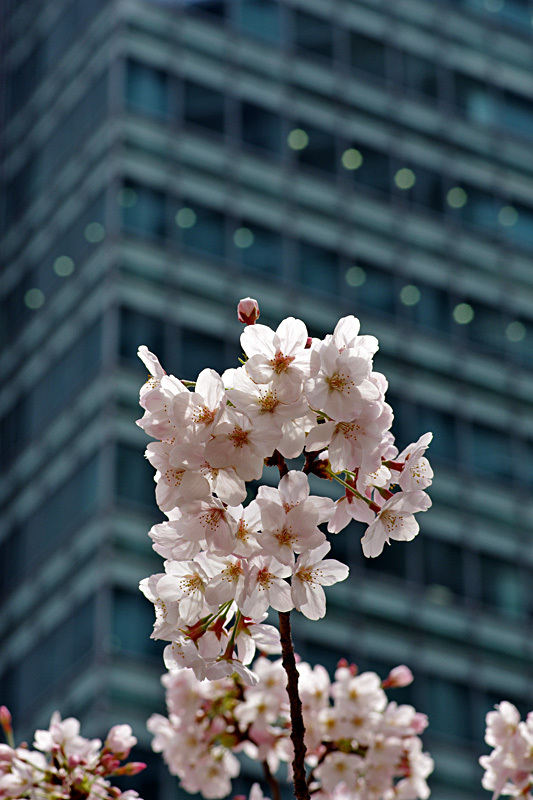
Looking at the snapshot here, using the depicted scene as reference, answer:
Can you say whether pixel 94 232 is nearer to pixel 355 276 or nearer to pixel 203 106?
pixel 203 106

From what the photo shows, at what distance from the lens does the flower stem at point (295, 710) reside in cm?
351

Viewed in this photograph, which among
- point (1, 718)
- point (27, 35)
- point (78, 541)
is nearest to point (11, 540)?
point (78, 541)

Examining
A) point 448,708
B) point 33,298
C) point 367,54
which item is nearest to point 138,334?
point 33,298

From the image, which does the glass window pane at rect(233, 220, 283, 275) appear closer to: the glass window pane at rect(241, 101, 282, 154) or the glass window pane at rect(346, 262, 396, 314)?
the glass window pane at rect(346, 262, 396, 314)

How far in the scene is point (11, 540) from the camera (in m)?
34.9

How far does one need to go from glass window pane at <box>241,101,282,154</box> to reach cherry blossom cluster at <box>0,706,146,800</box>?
107 ft

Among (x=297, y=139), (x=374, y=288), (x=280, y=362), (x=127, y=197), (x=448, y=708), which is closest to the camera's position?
(x=280, y=362)

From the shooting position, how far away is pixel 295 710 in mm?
3520

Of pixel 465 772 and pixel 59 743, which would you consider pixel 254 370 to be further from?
pixel 465 772

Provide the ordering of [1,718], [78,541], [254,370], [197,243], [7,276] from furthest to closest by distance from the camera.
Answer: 1. [7,276]
2. [197,243]
3. [78,541]
4. [1,718]
5. [254,370]

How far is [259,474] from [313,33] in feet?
121

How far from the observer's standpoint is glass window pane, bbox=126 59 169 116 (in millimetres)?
34906

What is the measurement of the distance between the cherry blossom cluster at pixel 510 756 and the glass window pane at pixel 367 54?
3585 centimetres

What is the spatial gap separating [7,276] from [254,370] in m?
36.5
